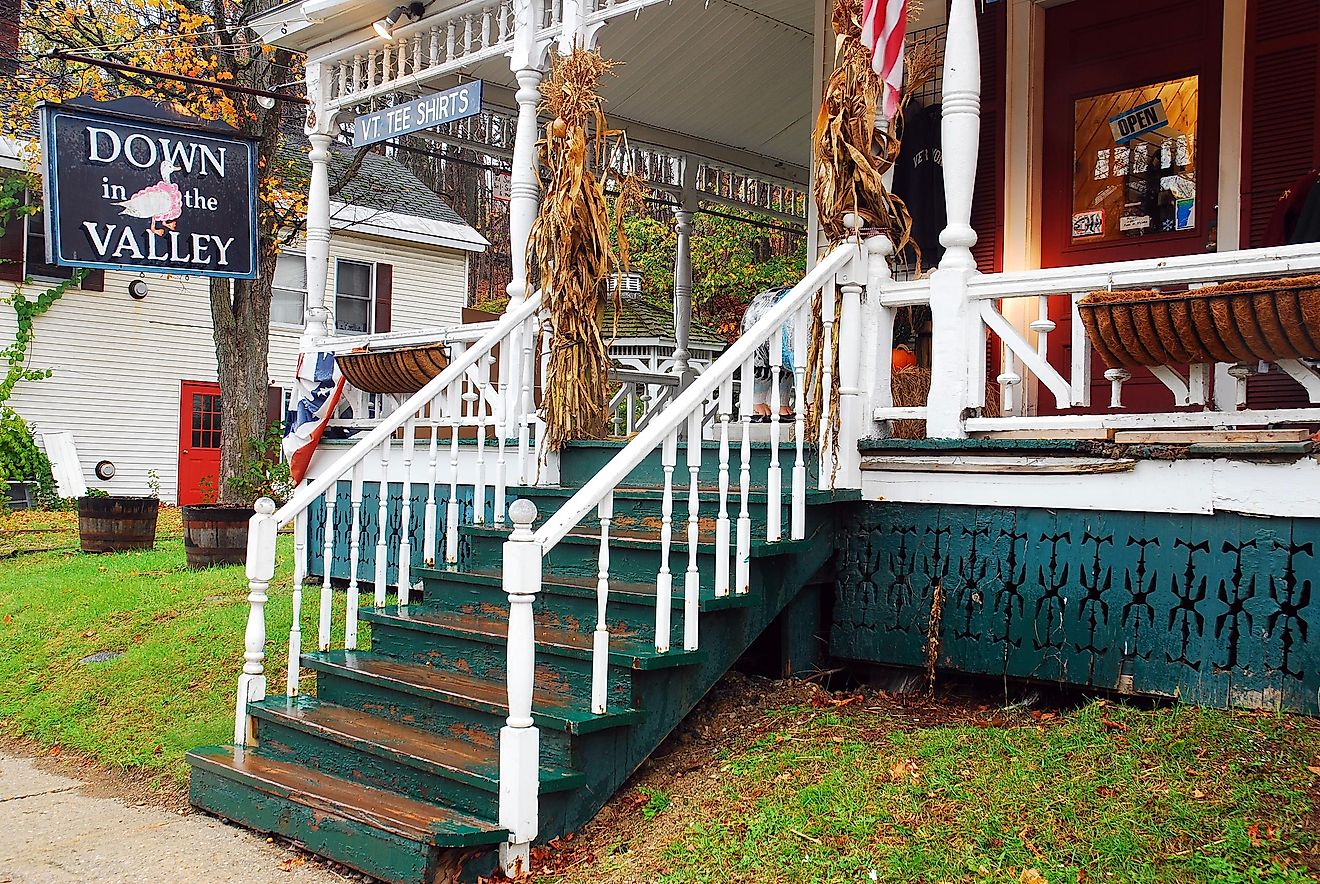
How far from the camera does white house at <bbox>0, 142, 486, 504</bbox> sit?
1728 cm

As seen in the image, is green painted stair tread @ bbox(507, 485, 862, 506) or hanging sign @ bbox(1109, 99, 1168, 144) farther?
hanging sign @ bbox(1109, 99, 1168, 144)

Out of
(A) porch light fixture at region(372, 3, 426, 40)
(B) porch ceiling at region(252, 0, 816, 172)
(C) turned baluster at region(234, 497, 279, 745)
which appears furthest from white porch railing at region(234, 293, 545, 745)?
(B) porch ceiling at region(252, 0, 816, 172)

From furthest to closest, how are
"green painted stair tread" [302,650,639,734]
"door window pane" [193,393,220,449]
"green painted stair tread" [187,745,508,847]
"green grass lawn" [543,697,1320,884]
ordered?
"door window pane" [193,393,220,449] → "green painted stair tread" [302,650,639,734] → "green painted stair tread" [187,745,508,847] → "green grass lawn" [543,697,1320,884]

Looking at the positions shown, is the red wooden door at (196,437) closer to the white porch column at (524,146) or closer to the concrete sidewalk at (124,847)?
the white porch column at (524,146)

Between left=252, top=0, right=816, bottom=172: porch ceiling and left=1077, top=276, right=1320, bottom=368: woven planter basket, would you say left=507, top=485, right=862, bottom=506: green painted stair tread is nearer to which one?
left=1077, top=276, right=1320, bottom=368: woven planter basket

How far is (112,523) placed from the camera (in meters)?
11.9

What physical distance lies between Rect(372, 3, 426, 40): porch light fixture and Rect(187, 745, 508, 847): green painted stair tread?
516 cm

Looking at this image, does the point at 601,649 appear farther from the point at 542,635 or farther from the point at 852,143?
the point at 852,143

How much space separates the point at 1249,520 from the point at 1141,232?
9.40 feet

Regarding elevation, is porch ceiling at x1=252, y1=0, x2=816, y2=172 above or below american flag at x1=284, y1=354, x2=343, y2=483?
above

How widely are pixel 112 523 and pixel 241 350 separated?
2.66 metres

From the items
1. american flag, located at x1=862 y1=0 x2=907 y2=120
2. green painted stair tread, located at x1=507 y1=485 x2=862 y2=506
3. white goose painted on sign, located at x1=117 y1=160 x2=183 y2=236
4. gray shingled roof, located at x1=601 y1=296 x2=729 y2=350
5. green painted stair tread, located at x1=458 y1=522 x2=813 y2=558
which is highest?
american flag, located at x1=862 y1=0 x2=907 y2=120

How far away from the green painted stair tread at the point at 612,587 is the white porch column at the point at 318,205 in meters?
3.49

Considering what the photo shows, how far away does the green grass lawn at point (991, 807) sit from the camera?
3643 millimetres
